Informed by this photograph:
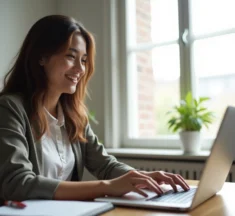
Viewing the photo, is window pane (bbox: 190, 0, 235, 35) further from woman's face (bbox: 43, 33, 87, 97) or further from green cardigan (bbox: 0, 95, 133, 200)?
green cardigan (bbox: 0, 95, 133, 200)

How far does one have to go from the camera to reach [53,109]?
1520 mm

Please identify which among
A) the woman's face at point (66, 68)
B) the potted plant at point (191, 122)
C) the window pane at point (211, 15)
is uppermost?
the window pane at point (211, 15)

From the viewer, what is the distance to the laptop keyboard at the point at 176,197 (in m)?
0.93

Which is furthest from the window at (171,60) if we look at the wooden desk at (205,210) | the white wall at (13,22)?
the wooden desk at (205,210)

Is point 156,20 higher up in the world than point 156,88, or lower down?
higher up

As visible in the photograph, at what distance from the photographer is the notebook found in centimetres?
78

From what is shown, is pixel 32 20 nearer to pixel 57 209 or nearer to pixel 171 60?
pixel 171 60

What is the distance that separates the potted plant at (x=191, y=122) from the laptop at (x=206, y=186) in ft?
3.63

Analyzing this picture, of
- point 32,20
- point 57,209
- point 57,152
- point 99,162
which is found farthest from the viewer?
point 32,20

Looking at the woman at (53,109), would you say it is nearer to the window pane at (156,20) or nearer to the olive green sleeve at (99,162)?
the olive green sleeve at (99,162)

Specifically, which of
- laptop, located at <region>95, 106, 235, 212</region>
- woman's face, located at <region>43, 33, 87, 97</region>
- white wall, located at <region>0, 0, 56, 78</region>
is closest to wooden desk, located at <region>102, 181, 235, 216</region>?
laptop, located at <region>95, 106, 235, 212</region>

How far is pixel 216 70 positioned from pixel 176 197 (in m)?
1.57

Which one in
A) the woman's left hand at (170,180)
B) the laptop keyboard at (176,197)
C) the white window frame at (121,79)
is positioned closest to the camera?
the laptop keyboard at (176,197)

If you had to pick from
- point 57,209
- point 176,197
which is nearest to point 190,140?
point 176,197
